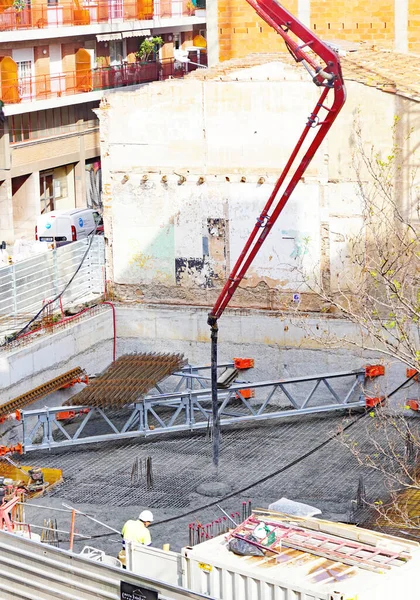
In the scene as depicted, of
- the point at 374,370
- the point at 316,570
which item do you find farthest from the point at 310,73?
the point at 316,570

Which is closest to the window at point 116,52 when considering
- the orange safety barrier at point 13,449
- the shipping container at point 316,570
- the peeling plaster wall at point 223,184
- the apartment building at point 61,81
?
the apartment building at point 61,81

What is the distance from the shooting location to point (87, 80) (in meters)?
54.2

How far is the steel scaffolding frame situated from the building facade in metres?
13.8

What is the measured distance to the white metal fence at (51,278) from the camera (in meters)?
29.7

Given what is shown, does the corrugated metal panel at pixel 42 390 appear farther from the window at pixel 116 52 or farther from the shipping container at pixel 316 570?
the window at pixel 116 52

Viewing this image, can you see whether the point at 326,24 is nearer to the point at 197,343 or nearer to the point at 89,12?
the point at 197,343

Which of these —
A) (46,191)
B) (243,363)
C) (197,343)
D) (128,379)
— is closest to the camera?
(128,379)

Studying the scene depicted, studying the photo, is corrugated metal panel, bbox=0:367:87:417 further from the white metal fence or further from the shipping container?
the shipping container

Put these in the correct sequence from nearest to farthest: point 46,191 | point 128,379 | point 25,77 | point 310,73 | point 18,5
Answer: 1. point 310,73
2. point 128,379
3. point 18,5
4. point 25,77
5. point 46,191

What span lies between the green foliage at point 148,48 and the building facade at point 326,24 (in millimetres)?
16850

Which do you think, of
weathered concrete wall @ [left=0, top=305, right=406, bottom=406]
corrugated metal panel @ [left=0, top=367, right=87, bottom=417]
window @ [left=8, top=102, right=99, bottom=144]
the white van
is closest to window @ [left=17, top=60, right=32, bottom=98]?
window @ [left=8, top=102, right=99, bottom=144]

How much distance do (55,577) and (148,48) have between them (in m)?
44.7

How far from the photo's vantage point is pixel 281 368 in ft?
97.7

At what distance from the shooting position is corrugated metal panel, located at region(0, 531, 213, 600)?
1550cm
